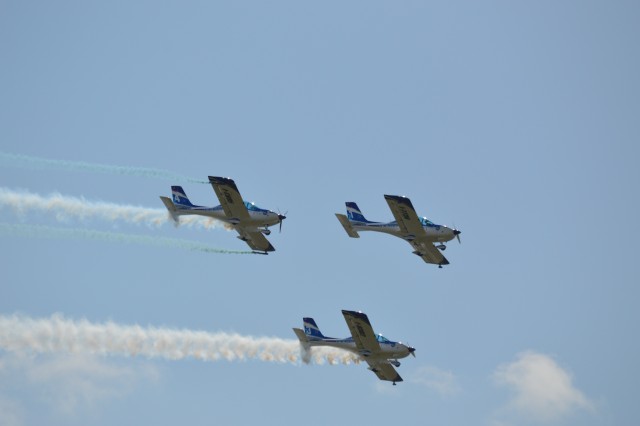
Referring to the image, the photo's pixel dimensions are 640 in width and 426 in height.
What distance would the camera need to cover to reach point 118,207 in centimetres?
6944

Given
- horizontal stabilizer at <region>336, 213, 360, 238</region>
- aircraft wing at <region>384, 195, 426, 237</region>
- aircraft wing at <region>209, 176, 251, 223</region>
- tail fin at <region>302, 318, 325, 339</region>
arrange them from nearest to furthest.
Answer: aircraft wing at <region>209, 176, 251, 223</region> < aircraft wing at <region>384, 195, 426, 237</region> < tail fin at <region>302, 318, 325, 339</region> < horizontal stabilizer at <region>336, 213, 360, 238</region>

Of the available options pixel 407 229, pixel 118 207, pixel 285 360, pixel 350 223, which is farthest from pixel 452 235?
pixel 118 207

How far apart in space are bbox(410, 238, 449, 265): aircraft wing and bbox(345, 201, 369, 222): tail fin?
5000 mm

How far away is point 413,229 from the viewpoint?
71.9m

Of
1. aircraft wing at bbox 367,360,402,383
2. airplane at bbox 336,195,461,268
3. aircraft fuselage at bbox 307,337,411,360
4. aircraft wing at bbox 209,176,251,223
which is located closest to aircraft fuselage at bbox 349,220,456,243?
airplane at bbox 336,195,461,268

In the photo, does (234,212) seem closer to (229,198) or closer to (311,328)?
(229,198)

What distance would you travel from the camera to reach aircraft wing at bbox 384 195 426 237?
231ft

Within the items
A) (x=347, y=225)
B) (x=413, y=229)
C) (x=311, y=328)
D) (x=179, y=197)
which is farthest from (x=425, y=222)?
(x=179, y=197)

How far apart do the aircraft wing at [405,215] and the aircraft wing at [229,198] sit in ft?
30.2

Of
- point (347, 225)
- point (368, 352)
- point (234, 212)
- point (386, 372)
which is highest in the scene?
point (347, 225)

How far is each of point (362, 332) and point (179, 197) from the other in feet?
48.5

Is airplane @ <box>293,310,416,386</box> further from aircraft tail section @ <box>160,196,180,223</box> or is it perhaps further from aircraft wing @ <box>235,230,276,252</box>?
aircraft tail section @ <box>160,196,180,223</box>

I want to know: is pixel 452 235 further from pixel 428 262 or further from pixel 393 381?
pixel 393 381

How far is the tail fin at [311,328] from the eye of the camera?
7294 cm
